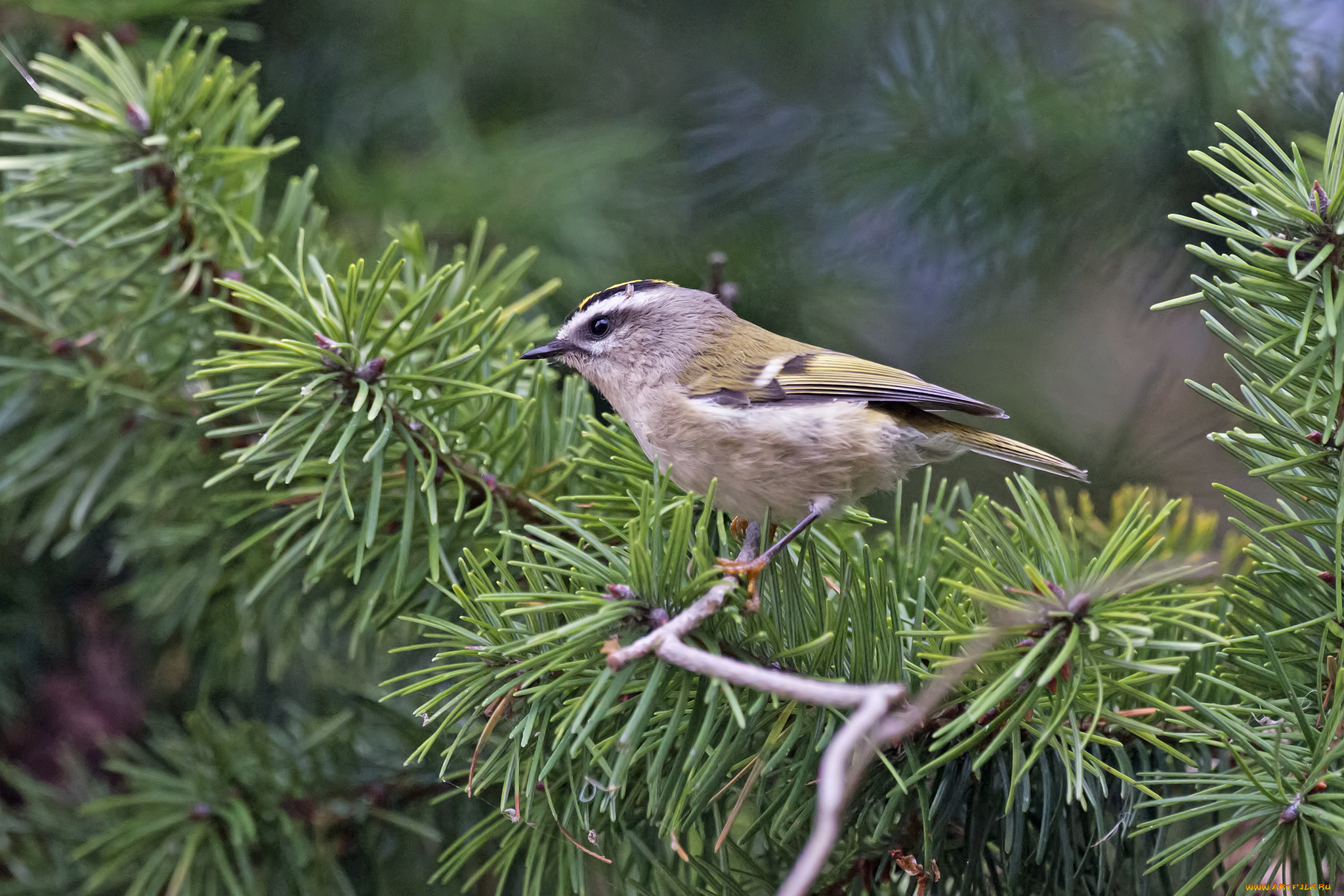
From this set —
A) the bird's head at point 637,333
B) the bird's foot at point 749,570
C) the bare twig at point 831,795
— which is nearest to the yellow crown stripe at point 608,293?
the bird's head at point 637,333

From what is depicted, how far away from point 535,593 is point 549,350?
2.06 ft

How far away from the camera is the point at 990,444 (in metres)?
1.42

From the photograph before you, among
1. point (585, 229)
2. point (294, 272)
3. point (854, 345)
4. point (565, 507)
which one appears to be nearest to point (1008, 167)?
point (854, 345)

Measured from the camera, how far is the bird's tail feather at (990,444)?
1.36 meters

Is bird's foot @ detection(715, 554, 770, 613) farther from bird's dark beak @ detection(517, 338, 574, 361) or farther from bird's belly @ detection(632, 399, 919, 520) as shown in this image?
bird's dark beak @ detection(517, 338, 574, 361)

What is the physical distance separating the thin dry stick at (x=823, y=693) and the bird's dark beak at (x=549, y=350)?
55 cm

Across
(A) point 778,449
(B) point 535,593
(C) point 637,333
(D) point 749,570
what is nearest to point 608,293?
(C) point 637,333

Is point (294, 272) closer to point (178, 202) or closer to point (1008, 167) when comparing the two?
point (178, 202)

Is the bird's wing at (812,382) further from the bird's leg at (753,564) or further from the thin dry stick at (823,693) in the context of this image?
the thin dry stick at (823,693)

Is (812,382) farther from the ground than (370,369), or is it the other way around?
(370,369)

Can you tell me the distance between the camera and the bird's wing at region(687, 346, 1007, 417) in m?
1.42

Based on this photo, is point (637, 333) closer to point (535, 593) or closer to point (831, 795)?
point (535, 593)

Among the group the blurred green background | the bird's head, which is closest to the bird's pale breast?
the bird's head

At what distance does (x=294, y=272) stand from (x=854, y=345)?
4.00ft
